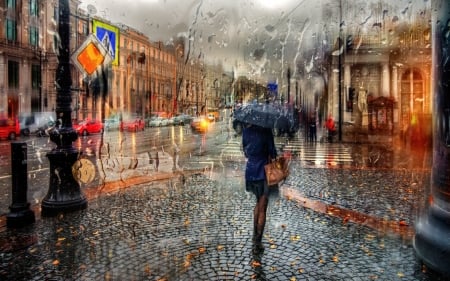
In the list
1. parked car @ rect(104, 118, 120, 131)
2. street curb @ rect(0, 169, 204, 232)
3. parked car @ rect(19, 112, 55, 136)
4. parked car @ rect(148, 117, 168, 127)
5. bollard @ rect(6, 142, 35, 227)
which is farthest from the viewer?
parked car @ rect(148, 117, 168, 127)

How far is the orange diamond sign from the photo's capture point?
23.4 ft

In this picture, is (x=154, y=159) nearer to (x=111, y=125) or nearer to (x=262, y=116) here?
(x=262, y=116)

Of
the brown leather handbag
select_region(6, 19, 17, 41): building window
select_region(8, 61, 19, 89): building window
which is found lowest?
the brown leather handbag

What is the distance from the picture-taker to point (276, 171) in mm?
5211

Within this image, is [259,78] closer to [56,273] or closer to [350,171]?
[350,171]

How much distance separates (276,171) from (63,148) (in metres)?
4.32

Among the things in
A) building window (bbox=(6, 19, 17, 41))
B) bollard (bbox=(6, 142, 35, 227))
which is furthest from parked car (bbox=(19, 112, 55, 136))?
bollard (bbox=(6, 142, 35, 227))

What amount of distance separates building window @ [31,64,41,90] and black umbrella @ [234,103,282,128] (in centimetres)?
4565

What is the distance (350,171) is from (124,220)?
27.0 feet

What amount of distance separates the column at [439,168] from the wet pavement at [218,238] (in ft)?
0.74

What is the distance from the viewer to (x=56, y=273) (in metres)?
4.28

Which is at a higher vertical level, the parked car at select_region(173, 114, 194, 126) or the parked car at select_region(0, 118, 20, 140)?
the parked car at select_region(173, 114, 194, 126)

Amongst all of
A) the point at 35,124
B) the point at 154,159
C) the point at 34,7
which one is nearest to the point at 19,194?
the point at 154,159

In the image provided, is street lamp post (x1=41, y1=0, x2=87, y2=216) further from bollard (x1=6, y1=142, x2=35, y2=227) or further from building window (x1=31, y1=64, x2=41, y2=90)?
building window (x1=31, y1=64, x2=41, y2=90)
